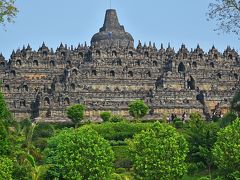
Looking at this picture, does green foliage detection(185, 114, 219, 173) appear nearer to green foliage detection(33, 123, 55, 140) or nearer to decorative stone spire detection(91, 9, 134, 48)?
green foliage detection(33, 123, 55, 140)

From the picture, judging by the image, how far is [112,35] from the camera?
99125 millimetres

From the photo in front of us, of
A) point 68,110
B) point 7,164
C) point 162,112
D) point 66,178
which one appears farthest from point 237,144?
point 162,112

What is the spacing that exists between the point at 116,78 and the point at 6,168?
50.0 m

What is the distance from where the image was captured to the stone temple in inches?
2985

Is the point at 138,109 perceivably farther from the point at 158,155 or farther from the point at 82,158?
A: the point at 82,158

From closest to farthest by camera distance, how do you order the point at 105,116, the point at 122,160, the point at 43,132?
the point at 122,160
the point at 43,132
the point at 105,116

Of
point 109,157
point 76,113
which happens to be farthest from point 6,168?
point 76,113

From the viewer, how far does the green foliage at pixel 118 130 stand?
193 feet

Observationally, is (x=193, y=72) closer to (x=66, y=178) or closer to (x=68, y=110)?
(x=68, y=110)

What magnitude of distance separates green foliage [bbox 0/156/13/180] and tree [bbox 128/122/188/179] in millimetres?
8622

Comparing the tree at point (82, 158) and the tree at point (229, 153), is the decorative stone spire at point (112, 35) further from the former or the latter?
the tree at point (229, 153)

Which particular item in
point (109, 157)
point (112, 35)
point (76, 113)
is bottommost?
point (109, 157)

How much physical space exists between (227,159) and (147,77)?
48701mm

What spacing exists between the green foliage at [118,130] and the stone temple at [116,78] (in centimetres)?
1359
